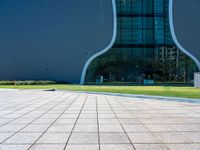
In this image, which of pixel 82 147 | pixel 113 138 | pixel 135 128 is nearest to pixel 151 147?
pixel 113 138

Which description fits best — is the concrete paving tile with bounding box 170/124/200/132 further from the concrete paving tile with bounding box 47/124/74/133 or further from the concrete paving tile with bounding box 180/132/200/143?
the concrete paving tile with bounding box 47/124/74/133

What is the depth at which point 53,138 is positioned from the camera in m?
5.50

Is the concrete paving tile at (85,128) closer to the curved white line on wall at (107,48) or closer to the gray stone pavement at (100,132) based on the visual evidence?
the gray stone pavement at (100,132)

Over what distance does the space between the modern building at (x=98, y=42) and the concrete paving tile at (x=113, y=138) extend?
26951 millimetres

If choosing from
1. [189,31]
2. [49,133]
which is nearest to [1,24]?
[189,31]

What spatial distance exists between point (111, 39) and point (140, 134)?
92.8ft

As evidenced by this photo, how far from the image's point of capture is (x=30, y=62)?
33.5 metres

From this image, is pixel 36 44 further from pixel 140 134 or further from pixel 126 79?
pixel 140 134

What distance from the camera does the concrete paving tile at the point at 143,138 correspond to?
5266 millimetres

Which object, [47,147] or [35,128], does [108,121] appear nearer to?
[35,128]

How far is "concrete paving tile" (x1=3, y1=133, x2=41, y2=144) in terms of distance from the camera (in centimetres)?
520

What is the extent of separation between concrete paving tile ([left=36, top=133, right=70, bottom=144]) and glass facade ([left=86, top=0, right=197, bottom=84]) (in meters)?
27.1

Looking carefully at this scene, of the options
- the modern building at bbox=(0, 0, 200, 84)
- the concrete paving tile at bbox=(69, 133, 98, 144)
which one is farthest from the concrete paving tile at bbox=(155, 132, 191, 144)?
the modern building at bbox=(0, 0, 200, 84)

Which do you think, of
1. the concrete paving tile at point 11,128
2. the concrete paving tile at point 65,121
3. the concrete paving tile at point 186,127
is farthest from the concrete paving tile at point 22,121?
the concrete paving tile at point 186,127
